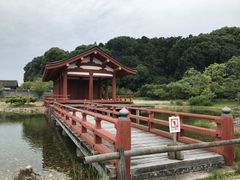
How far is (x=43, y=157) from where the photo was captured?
9.63 m

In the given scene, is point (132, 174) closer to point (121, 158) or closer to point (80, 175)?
point (121, 158)

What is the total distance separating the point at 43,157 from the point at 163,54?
6211cm

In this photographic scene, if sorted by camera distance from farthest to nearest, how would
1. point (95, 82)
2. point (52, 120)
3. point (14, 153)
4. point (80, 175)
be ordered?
point (95, 82) < point (52, 120) < point (14, 153) < point (80, 175)

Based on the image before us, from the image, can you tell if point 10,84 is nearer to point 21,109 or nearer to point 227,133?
point 21,109

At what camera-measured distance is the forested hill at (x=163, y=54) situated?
56375 millimetres

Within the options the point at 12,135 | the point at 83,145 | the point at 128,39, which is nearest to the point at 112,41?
the point at 128,39

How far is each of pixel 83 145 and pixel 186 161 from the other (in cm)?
333

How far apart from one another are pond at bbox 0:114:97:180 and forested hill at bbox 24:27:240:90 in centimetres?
4341

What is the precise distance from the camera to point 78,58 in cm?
1994

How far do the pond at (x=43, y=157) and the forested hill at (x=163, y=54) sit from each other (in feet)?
142

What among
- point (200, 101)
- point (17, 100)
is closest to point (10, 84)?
point (17, 100)

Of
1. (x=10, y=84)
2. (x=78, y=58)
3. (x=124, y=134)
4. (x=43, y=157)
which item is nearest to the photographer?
(x=124, y=134)

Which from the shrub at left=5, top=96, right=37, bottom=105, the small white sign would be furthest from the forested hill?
the small white sign

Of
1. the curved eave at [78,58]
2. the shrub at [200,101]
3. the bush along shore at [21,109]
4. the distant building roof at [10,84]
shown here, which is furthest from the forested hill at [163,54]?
the curved eave at [78,58]
